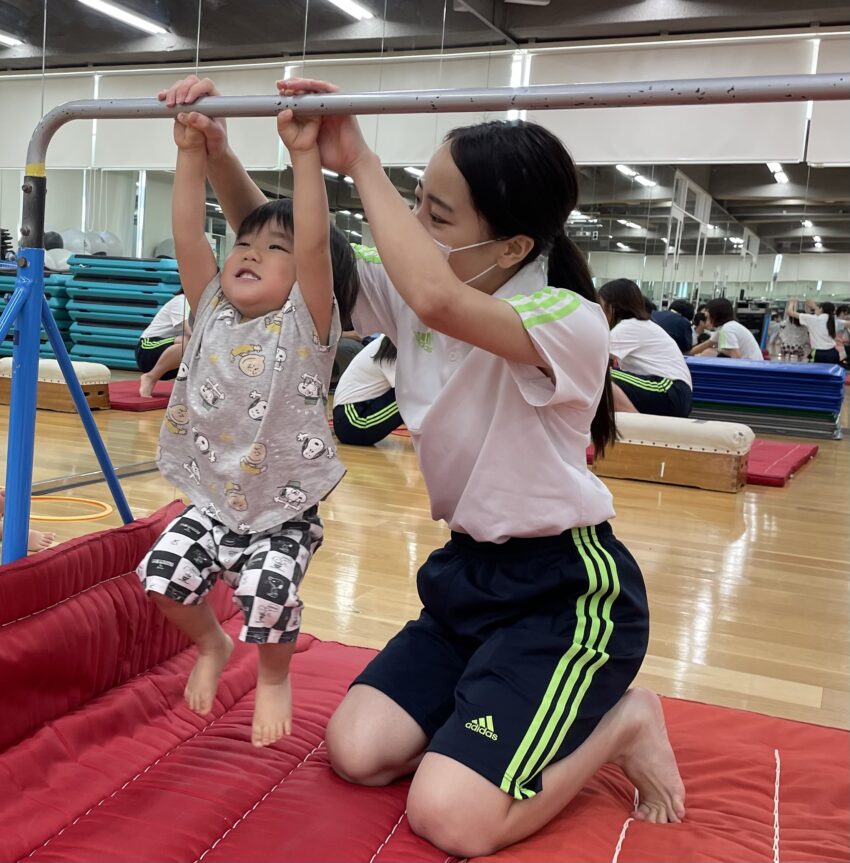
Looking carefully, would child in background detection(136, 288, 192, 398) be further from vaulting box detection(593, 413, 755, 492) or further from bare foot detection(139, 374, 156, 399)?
vaulting box detection(593, 413, 755, 492)

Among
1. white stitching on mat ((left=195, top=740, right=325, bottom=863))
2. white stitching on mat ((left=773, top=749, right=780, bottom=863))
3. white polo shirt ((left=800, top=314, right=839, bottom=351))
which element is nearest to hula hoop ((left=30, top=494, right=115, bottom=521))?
white stitching on mat ((left=195, top=740, right=325, bottom=863))

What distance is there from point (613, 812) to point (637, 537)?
2402 mm

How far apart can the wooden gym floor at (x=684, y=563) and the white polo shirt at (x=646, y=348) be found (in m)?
1.05

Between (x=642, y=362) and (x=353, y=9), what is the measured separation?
3.03 metres

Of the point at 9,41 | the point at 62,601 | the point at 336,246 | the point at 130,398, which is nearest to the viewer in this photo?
the point at 336,246

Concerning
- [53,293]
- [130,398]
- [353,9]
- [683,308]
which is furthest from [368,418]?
[683,308]

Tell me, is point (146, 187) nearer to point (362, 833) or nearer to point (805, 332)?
point (362, 833)

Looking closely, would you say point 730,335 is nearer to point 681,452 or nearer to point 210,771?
Result: point 681,452

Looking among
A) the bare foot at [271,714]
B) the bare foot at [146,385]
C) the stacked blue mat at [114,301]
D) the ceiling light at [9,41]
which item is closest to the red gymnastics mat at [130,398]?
the bare foot at [146,385]

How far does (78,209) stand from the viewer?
428cm

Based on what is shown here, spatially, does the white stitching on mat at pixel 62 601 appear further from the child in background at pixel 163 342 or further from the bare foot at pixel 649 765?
the child in background at pixel 163 342

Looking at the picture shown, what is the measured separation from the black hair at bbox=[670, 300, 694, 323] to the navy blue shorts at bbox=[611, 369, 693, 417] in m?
3.34

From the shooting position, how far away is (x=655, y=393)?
236 inches

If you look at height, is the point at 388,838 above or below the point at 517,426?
below
